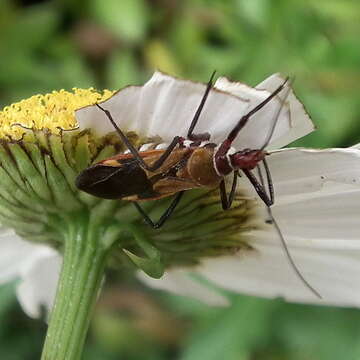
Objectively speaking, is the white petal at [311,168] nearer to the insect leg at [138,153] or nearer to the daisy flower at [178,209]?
the daisy flower at [178,209]

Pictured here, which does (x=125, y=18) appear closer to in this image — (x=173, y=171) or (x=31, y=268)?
(x=31, y=268)

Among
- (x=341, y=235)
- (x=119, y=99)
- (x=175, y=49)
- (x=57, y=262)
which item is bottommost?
(x=175, y=49)

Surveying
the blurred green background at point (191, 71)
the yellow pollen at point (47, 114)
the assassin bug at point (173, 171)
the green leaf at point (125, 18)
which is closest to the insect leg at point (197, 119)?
the assassin bug at point (173, 171)

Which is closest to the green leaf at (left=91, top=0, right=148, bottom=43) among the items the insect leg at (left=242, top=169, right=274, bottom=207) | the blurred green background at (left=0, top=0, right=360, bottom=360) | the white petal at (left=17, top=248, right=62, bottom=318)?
the blurred green background at (left=0, top=0, right=360, bottom=360)

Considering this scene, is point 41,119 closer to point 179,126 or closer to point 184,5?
point 179,126

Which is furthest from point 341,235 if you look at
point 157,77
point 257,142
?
point 157,77

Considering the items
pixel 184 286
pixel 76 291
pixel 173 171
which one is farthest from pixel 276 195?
pixel 184 286

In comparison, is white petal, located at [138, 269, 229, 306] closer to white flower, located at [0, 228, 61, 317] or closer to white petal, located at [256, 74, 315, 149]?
white flower, located at [0, 228, 61, 317]
